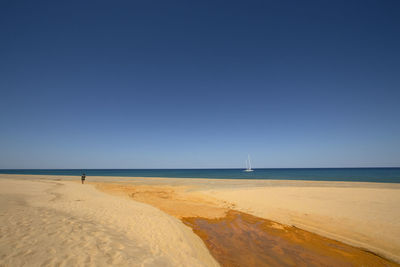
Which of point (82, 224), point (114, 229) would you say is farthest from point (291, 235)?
point (82, 224)

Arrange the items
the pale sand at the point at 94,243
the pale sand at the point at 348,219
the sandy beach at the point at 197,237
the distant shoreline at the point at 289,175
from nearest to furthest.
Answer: the pale sand at the point at 94,243, the sandy beach at the point at 197,237, the pale sand at the point at 348,219, the distant shoreline at the point at 289,175

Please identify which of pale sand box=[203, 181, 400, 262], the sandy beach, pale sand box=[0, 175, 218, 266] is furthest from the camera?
pale sand box=[203, 181, 400, 262]

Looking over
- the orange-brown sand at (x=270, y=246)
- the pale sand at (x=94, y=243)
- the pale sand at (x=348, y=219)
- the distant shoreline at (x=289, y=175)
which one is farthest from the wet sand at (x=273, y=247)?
the distant shoreline at (x=289, y=175)

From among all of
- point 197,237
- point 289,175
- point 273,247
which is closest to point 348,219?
point 273,247

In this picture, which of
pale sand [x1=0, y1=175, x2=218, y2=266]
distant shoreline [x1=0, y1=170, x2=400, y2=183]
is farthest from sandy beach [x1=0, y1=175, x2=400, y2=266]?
distant shoreline [x1=0, y1=170, x2=400, y2=183]

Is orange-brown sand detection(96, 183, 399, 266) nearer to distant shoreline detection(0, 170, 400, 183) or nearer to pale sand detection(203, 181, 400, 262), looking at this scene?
pale sand detection(203, 181, 400, 262)

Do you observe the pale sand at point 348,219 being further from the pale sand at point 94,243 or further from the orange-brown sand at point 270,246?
the pale sand at point 94,243

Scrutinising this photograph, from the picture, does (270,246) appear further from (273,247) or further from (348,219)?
(348,219)

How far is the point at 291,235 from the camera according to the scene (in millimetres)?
8148

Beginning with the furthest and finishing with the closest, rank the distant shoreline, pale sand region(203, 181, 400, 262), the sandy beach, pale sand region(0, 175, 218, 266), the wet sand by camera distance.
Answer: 1. the distant shoreline
2. pale sand region(203, 181, 400, 262)
3. the wet sand
4. the sandy beach
5. pale sand region(0, 175, 218, 266)

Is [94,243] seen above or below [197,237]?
above

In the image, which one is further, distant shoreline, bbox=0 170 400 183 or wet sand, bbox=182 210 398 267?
distant shoreline, bbox=0 170 400 183

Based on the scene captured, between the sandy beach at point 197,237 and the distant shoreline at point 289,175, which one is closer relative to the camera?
the sandy beach at point 197,237

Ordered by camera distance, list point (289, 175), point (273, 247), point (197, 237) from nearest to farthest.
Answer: point (273, 247), point (197, 237), point (289, 175)
